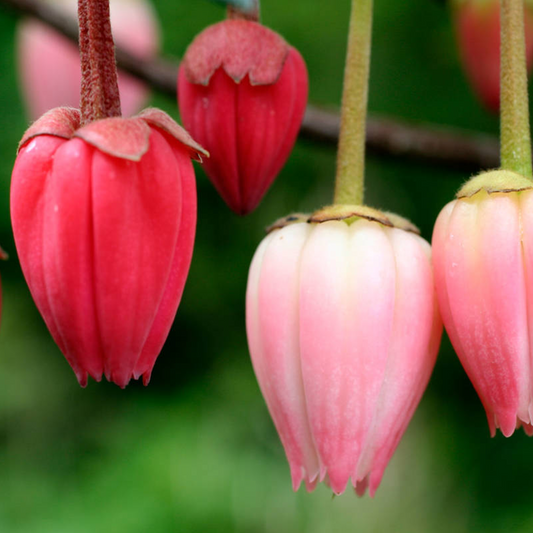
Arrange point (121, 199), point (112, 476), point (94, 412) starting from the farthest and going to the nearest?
point (94, 412), point (112, 476), point (121, 199)

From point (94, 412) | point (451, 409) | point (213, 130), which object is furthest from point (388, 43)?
point (213, 130)

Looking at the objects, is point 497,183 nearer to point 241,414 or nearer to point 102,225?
point 102,225

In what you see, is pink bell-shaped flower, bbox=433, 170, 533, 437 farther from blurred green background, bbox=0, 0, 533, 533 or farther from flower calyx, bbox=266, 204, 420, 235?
blurred green background, bbox=0, 0, 533, 533

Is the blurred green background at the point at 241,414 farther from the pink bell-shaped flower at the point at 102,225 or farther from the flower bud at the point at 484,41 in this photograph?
the pink bell-shaped flower at the point at 102,225

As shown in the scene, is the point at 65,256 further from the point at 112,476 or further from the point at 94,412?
the point at 94,412

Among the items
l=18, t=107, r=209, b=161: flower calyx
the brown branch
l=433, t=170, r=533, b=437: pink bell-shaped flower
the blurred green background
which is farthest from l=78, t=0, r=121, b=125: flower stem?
the blurred green background

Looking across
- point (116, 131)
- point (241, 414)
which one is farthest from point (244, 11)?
point (241, 414)

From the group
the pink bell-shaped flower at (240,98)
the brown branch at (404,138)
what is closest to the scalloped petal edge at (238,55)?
the pink bell-shaped flower at (240,98)
